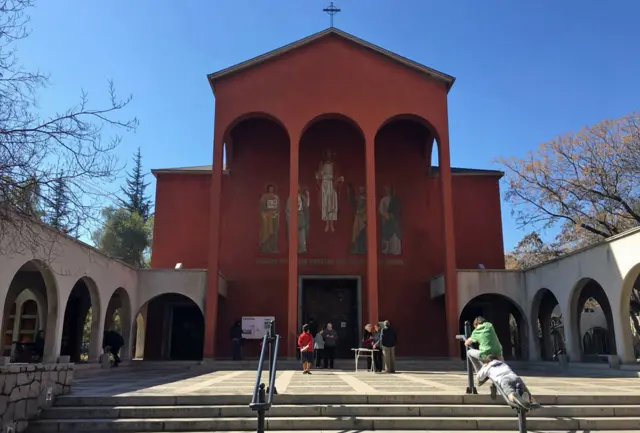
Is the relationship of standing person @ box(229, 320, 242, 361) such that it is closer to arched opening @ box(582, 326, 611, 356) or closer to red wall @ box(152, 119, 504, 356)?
red wall @ box(152, 119, 504, 356)

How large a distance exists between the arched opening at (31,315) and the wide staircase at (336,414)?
5936 mm

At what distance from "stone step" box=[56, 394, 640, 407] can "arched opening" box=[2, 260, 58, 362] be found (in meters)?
5.62

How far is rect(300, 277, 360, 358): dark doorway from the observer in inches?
778

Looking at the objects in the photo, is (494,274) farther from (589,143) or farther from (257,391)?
(257,391)

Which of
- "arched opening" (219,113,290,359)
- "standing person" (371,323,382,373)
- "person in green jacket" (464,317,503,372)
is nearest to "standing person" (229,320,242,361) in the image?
"arched opening" (219,113,290,359)

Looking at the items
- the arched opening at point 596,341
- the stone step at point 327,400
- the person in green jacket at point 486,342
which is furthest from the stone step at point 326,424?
the arched opening at point 596,341

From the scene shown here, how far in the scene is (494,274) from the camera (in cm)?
1869

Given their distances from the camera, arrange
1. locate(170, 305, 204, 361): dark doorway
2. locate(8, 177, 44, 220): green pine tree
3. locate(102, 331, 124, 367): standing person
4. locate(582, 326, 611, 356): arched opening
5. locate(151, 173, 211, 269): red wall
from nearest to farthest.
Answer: locate(8, 177, 44, 220): green pine tree < locate(102, 331, 124, 367): standing person < locate(170, 305, 204, 361): dark doorway < locate(151, 173, 211, 269): red wall < locate(582, 326, 611, 356): arched opening

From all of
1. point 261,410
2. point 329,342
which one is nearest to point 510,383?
point 261,410

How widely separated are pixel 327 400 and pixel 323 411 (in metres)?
0.43

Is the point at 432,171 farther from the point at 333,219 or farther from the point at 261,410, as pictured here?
the point at 261,410

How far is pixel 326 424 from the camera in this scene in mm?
7219

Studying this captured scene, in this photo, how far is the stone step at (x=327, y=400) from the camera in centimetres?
786

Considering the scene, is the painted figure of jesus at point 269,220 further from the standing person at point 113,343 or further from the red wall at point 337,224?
the standing person at point 113,343
